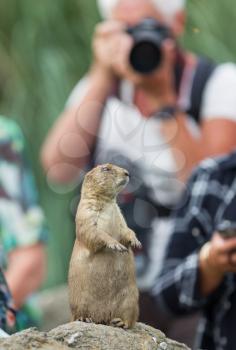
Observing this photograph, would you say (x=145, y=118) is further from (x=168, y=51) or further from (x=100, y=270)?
(x=100, y=270)

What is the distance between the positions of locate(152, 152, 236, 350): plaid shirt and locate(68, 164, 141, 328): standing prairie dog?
890mm

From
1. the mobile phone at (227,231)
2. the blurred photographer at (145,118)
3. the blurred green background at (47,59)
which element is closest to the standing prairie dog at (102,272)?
the mobile phone at (227,231)

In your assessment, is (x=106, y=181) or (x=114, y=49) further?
(x=114, y=49)

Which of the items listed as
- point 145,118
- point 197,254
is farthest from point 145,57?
point 197,254

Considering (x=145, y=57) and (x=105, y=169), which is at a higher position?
(x=105, y=169)

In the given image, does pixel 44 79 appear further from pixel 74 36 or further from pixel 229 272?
pixel 229 272

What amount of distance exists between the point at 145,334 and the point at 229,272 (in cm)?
95

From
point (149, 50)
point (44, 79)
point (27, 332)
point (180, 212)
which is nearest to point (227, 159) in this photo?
point (180, 212)

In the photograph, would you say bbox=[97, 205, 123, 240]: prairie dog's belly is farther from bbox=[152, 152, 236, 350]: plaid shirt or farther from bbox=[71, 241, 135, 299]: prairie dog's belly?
bbox=[152, 152, 236, 350]: plaid shirt

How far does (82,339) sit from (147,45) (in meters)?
2.27

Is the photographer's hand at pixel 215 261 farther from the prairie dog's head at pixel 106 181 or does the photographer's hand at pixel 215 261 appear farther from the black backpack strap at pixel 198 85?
the black backpack strap at pixel 198 85

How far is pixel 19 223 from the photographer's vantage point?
3.47 metres

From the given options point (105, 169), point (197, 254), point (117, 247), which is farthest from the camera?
point (197, 254)

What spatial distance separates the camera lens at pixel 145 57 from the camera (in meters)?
4.09
